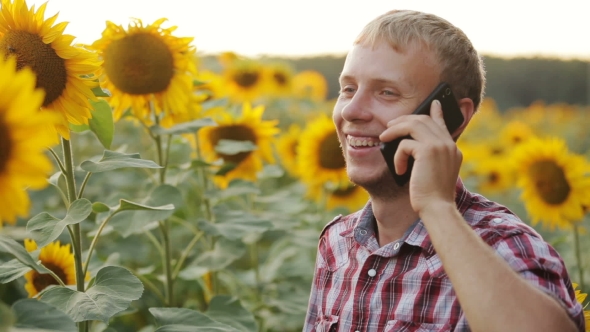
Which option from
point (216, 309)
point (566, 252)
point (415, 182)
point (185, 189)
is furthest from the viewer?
point (185, 189)

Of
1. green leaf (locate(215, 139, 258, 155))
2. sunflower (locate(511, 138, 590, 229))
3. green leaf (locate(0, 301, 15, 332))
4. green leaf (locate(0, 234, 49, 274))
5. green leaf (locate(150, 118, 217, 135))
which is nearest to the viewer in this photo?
green leaf (locate(0, 301, 15, 332))

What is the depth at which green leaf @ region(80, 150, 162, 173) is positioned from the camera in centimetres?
160

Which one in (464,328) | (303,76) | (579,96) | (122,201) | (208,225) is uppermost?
(122,201)

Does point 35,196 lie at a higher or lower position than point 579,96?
higher

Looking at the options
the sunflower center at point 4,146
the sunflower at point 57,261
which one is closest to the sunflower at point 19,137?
the sunflower center at point 4,146

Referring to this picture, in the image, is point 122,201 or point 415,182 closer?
point 415,182

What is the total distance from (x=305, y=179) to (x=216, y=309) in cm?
146

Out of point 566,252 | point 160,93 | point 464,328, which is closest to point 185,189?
point 160,93

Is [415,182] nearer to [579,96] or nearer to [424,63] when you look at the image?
[424,63]

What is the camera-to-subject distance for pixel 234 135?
10.5ft

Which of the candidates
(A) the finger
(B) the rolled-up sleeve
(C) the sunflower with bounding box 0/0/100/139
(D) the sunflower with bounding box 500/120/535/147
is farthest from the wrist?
(D) the sunflower with bounding box 500/120/535/147

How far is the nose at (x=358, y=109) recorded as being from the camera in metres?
1.66

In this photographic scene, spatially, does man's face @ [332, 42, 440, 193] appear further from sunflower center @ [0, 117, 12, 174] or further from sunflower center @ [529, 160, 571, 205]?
sunflower center @ [529, 160, 571, 205]

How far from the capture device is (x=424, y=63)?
167 cm
